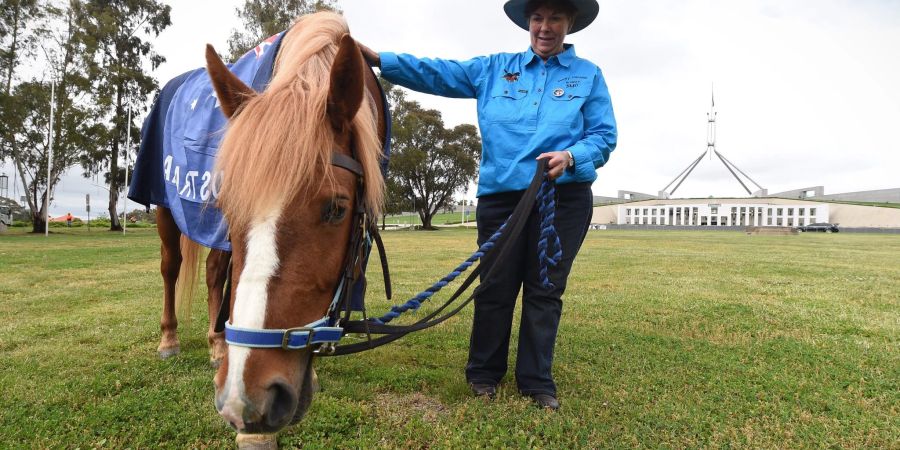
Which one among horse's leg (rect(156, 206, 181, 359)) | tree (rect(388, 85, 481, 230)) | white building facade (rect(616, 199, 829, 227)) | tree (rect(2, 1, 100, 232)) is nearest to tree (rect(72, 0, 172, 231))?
tree (rect(2, 1, 100, 232))

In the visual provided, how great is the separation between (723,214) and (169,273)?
75781 millimetres

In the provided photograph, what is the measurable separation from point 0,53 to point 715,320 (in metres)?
31.4

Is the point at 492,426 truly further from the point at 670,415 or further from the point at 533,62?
the point at 533,62

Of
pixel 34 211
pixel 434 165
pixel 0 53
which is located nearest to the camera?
pixel 0 53

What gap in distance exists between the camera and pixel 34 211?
80.7 feet

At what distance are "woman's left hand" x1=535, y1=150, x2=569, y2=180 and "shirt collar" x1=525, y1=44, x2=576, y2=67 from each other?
701mm

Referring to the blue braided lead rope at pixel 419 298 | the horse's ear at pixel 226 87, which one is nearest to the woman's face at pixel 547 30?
the blue braided lead rope at pixel 419 298

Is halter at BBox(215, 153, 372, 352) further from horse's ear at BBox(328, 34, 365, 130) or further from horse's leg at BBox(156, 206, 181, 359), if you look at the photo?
horse's leg at BBox(156, 206, 181, 359)

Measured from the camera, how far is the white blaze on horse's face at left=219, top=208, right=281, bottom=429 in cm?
137

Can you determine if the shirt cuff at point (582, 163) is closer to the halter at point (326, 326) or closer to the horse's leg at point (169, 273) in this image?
the halter at point (326, 326)

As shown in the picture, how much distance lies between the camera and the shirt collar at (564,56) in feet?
9.32

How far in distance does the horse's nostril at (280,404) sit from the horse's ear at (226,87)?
103cm

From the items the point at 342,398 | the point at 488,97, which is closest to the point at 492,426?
the point at 342,398

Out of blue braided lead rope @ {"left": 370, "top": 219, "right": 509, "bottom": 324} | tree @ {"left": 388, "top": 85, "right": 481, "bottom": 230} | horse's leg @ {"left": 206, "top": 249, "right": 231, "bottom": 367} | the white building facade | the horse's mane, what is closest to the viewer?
the horse's mane
